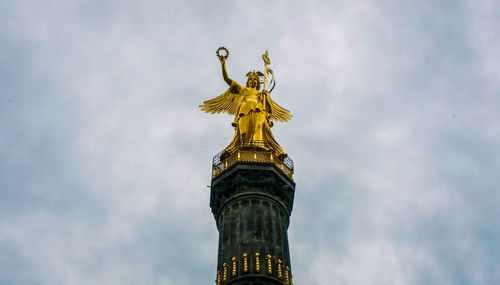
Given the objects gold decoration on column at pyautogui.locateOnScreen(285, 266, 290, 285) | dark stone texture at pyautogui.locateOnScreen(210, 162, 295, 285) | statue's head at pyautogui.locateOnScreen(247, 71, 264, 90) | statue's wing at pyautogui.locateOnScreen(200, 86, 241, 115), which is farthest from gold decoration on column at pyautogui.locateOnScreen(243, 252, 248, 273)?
statue's head at pyautogui.locateOnScreen(247, 71, 264, 90)

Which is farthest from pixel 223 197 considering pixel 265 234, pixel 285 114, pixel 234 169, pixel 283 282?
pixel 285 114

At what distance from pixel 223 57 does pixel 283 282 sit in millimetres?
20869

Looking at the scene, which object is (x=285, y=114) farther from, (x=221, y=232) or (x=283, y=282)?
(x=283, y=282)

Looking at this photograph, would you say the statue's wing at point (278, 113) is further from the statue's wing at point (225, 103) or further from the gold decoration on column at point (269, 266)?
the gold decoration on column at point (269, 266)

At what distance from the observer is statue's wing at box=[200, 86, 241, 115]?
50.4 meters

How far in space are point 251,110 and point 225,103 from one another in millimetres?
3976

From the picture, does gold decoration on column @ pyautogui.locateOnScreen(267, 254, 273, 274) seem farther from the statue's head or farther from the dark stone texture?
the statue's head

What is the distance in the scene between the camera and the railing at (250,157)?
43.8m

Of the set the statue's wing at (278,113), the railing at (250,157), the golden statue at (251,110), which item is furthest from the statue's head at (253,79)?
the railing at (250,157)

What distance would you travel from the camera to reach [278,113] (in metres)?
51.6

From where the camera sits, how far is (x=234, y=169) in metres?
42.7

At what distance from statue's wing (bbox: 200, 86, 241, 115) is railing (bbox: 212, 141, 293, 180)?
5.96 meters

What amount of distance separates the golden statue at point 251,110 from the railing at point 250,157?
79mm

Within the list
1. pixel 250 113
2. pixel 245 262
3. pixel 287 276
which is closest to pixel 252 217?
pixel 245 262
